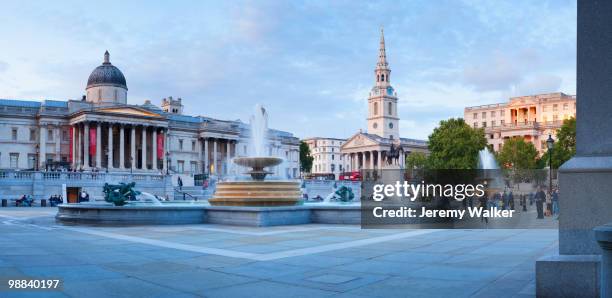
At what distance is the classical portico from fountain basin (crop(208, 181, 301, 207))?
62458 millimetres

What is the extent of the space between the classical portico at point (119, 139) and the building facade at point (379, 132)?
69.1m

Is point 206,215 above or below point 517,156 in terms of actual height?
below

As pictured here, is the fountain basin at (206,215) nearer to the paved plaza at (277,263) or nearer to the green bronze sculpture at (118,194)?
the green bronze sculpture at (118,194)

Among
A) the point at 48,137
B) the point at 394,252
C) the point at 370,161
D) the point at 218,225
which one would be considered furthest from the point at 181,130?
the point at 394,252

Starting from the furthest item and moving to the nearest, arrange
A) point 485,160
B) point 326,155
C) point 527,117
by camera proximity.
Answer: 1. point 326,155
2. point 527,117
3. point 485,160

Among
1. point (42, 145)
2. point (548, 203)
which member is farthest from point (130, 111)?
point (548, 203)

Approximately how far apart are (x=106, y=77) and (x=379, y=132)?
3570 inches

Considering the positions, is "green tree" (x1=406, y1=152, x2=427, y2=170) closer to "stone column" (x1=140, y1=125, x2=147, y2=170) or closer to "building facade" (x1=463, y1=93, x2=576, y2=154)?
"building facade" (x1=463, y1=93, x2=576, y2=154)

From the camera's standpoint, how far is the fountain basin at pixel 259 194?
2328 cm

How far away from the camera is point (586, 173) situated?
6.63 metres

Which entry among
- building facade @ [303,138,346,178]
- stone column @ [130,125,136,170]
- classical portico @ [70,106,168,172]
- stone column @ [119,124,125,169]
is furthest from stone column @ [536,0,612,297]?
building facade @ [303,138,346,178]

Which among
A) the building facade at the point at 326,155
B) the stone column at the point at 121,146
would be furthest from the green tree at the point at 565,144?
the building facade at the point at 326,155

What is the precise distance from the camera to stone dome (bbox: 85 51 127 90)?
8912 cm

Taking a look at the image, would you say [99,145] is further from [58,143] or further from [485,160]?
[485,160]
